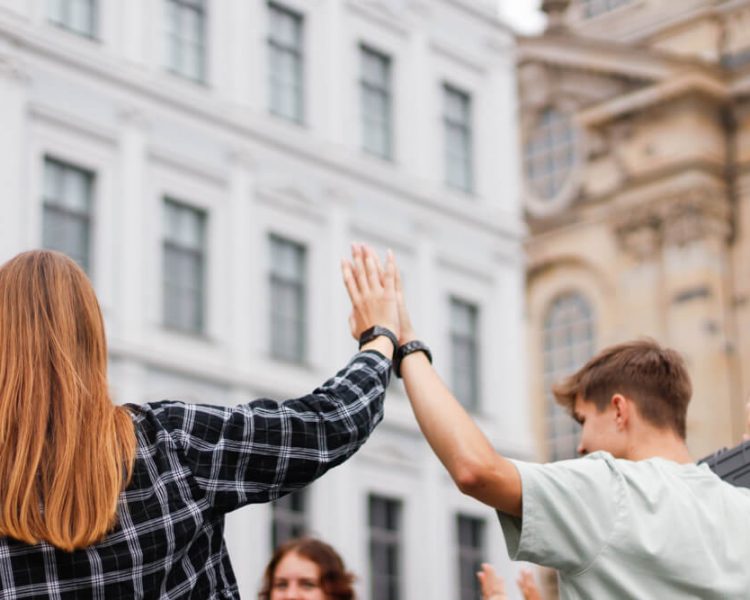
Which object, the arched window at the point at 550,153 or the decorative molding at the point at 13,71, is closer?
the decorative molding at the point at 13,71

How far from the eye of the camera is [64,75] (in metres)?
19.8

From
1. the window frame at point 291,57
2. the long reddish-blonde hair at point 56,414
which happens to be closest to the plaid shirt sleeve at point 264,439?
the long reddish-blonde hair at point 56,414

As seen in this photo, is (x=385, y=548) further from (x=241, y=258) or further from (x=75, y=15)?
(x=75, y=15)

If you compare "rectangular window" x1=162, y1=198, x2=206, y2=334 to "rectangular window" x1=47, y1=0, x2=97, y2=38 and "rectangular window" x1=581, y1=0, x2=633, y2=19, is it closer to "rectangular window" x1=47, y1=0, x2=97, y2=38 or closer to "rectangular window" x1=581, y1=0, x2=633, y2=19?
"rectangular window" x1=47, y1=0, x2=97, y2=38

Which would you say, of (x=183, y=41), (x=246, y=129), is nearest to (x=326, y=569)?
(x=183, y=41)

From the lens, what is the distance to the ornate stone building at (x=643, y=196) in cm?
3303

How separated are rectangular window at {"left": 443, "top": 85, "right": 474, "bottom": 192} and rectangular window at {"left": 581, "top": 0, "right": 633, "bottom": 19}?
12.5 meters

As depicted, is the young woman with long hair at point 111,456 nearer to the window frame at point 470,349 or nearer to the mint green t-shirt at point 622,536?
the mint green t-shirt at point 622,536

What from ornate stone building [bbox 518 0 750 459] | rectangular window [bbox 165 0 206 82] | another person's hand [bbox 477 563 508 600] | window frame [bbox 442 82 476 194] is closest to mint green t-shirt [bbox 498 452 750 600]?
another person's hand [bbox 477 563 508 600]

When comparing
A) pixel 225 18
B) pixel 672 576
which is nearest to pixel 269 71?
pixel 225 18

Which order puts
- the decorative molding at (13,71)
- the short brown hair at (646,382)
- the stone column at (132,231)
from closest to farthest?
the short brown hair at (646,382), the decorative molding at (13,71), the stone column at (132,231)

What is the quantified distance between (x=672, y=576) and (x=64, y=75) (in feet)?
56.1

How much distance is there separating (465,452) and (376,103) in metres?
21.1

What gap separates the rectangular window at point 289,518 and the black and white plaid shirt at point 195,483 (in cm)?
1807
